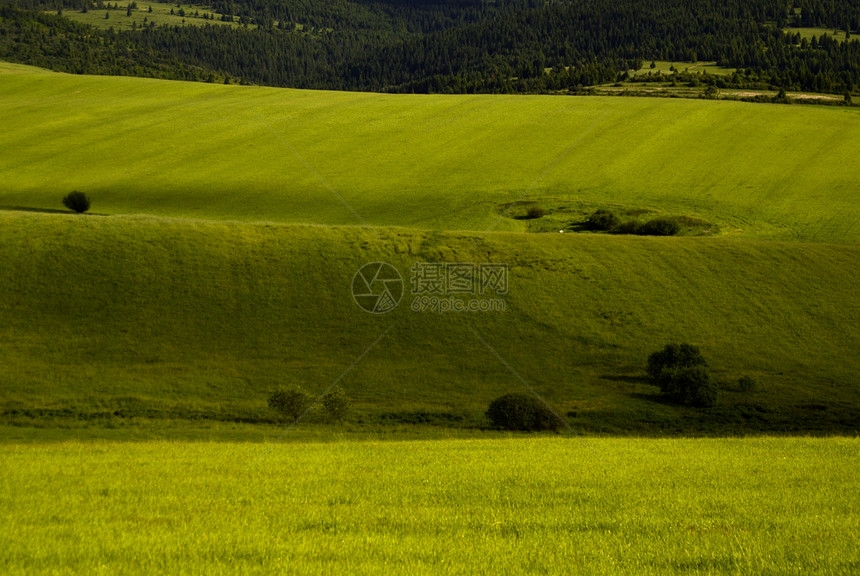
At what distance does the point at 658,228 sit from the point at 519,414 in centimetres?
3235

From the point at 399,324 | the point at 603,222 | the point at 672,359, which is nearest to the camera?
the point at 672,359

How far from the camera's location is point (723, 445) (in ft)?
79.3

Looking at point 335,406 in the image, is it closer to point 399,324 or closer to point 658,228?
point 399,324

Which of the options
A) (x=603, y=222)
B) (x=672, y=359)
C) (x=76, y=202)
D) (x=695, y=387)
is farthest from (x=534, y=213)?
(x=76, y=202)

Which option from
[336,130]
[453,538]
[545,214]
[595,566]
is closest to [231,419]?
[453,538]

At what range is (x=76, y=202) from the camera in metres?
62.2

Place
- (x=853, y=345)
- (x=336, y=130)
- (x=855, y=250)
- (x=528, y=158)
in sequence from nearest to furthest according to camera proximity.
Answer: (x=853, y=345) < (x=855, y=250) < (x=528, y=158) < (x=336, y=130)

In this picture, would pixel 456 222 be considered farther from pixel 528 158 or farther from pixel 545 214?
pixel 528 158

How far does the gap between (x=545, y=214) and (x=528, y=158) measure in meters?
17.5

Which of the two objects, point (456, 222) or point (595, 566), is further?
point (456, 222)

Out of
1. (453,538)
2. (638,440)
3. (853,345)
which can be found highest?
(453,538)

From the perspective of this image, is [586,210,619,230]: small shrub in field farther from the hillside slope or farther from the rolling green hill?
the hillside slope

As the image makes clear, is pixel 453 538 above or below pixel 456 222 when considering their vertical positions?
above

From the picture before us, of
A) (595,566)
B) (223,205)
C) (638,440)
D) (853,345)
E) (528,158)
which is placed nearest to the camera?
(595,566)
